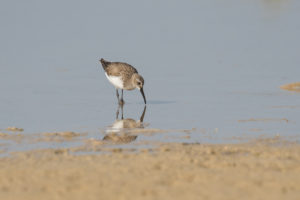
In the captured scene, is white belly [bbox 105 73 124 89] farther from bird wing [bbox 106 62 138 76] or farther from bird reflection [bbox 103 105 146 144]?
bird reflection [bbox 103 105 146 144]

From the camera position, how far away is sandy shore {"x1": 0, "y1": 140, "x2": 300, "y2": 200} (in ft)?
23.8

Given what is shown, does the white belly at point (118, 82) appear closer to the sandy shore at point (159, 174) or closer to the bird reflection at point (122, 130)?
the bird reflection at point (122, 130)

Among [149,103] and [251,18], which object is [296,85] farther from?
[251,18]

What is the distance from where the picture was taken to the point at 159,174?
8.03m

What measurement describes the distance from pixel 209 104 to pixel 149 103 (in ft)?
4.24

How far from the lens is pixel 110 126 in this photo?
1171cm

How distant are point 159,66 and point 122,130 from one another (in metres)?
6.05

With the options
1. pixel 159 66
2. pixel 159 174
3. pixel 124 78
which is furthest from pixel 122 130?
pixel 159 66

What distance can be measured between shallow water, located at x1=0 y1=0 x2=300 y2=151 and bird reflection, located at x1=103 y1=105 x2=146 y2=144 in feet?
0.48

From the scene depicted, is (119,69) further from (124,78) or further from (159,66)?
(159,66)

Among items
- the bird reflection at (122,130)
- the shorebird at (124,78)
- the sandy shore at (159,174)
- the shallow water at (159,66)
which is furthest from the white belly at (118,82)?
the sandy shore at (159,174)

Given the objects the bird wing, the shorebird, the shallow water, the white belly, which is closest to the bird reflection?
the shallow water

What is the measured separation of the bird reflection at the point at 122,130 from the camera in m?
10.6

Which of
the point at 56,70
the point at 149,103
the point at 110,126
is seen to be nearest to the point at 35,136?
the point at 110,126
